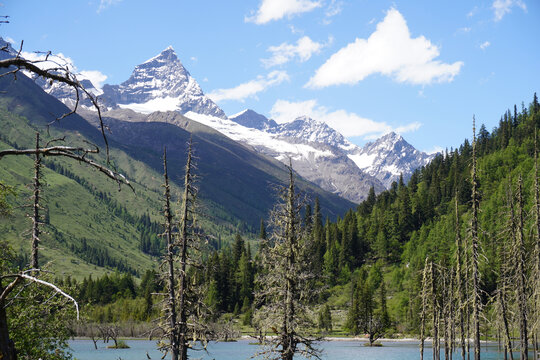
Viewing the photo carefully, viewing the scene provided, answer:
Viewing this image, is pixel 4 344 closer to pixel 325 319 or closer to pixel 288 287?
pixel 288 287

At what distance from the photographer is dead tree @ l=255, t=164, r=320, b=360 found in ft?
139

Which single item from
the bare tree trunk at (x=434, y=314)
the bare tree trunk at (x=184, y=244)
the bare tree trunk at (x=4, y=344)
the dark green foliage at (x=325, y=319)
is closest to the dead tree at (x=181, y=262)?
the bare tree trunk at (x=184, y=244)

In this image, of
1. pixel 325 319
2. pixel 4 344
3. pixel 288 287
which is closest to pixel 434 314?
pixel 288 287

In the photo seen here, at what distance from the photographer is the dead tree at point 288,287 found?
42469 mm

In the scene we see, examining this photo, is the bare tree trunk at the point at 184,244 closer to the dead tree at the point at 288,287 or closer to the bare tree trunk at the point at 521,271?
the dead tree at the point at 288,287

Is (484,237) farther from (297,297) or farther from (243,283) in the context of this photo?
(297,297)

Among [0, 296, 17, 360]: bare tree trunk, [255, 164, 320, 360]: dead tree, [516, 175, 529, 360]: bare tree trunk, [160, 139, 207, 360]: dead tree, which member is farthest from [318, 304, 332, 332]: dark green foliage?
[0, 296, 17, 360]: bare tree trunk

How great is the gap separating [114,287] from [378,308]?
100 metres

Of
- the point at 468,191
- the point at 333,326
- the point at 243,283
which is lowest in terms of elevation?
the point at 333,326

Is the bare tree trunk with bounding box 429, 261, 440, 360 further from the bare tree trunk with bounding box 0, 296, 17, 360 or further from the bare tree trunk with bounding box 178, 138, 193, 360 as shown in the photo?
the bare tree trunk with bounding box 0, 296, 17, 360

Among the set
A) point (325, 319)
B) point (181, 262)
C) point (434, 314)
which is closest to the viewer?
point (181, 262)

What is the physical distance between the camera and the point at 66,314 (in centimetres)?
2898

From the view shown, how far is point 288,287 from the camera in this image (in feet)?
142

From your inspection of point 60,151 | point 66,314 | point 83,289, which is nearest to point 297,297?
point 66,314
